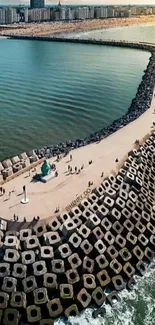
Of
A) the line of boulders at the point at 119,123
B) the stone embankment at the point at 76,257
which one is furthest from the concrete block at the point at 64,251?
the line of boulders at the point at 119,123

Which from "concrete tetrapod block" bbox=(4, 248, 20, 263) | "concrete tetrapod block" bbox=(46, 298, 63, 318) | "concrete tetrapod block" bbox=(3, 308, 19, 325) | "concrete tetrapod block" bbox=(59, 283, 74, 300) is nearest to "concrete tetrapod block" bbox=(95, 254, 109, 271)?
"concrete tetrapod block" bbox=(59, 283, 74, 300)

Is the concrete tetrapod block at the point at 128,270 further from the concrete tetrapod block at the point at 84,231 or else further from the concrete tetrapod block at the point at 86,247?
the concrete tetrapod block at the point at 84,231

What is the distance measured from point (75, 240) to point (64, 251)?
1312 mm

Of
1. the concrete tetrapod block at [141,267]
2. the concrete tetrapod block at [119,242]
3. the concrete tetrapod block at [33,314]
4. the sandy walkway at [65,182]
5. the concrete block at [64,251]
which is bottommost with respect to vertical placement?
the concrete tetrapod block at [33,314]

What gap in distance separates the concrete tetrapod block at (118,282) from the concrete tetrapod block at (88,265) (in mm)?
1777

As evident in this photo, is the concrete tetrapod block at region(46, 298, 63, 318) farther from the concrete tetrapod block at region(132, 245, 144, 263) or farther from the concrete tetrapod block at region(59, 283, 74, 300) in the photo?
the concrete tetrapod block at region(132, 245, 144, 263)

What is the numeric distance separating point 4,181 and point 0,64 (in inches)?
3261

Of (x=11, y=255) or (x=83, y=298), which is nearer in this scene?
(x=83, y=298)

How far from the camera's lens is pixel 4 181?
35.4 metres

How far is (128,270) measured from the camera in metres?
29.9

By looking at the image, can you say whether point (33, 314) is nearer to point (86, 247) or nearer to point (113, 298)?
point (113, 298)

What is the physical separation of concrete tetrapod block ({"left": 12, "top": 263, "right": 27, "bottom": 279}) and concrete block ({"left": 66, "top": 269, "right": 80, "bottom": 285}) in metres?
2.99

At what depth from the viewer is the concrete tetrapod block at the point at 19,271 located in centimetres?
2686

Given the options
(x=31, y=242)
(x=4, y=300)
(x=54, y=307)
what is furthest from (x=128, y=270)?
(x=4, y=300)
